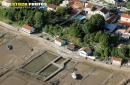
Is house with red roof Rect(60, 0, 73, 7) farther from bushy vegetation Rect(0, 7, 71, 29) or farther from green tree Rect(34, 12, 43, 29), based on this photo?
green tree Rect(34, 12, 43, 29)

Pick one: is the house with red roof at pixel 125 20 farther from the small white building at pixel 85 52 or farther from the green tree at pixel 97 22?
the small white building at pixel 85 52

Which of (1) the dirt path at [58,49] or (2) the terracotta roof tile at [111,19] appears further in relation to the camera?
(2) the terracotta roof tile at [111,19]

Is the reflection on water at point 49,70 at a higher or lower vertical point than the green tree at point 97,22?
lower

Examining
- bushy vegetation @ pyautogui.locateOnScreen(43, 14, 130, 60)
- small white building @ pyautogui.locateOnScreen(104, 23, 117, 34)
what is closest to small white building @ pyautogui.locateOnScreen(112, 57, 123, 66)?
bushy vegetation @ pyautogui.locateOnScreen(43, 14, 130, 60)

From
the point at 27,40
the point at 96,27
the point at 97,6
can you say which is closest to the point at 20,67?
the point at 27,40

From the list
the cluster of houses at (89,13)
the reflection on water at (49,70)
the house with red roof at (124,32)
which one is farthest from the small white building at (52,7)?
the reflection on water at (49,70)

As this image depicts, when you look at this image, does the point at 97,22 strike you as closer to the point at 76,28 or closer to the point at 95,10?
the point at 76,28

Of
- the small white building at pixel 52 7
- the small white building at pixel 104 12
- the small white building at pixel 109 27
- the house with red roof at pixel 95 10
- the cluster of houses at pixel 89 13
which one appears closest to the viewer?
the cluster of houses at pixel 89 13
